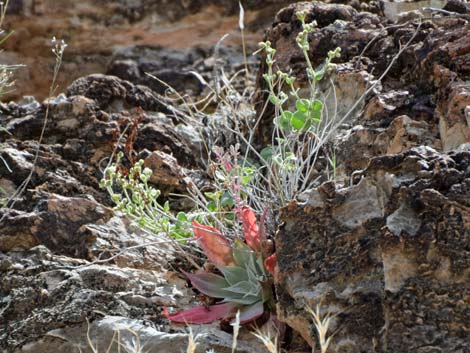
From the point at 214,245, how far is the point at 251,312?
32cm

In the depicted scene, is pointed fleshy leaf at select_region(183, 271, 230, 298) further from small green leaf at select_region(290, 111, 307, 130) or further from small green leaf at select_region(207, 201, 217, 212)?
small green leaf at select_region(290, 111, 307, 130)

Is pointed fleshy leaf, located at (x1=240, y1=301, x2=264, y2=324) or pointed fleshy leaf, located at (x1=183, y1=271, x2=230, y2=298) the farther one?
pointed fleshy leaf, located at (x1=183, y1=271, x2=230, y2=298)

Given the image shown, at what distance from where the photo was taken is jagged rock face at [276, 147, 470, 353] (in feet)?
7.93

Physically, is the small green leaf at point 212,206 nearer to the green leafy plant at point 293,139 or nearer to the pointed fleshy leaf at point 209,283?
the green leafy plant at point 293,139

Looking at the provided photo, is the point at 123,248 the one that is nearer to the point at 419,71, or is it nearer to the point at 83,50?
the point at 419,71

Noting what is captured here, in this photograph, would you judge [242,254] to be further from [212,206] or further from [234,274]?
[212,206]

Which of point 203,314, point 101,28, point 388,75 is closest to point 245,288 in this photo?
point 203,314

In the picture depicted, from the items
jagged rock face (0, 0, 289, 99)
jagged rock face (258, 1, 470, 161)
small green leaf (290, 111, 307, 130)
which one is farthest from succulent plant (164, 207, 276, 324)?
jagged rock face (0, 0, 289, 99)

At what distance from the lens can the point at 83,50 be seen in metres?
6.48

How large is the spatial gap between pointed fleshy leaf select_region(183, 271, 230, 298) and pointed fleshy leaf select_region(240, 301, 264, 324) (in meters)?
0.13

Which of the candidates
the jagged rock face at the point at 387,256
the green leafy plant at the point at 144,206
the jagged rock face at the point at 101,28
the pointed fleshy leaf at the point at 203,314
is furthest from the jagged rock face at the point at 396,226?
the jagged rock face at the point at 101,28

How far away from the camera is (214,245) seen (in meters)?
3.22

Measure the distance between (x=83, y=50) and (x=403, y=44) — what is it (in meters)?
3.11

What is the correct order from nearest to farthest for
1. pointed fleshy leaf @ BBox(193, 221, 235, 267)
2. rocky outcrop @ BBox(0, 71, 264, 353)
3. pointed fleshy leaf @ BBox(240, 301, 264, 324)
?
pointed fleshy leaf @ BBox(240, 301, 264, 324), rocky outcrop @ BBox(0, 71, 264, 353), pointed fleshy leaf @ BBox(193, 221, 235, 267)
